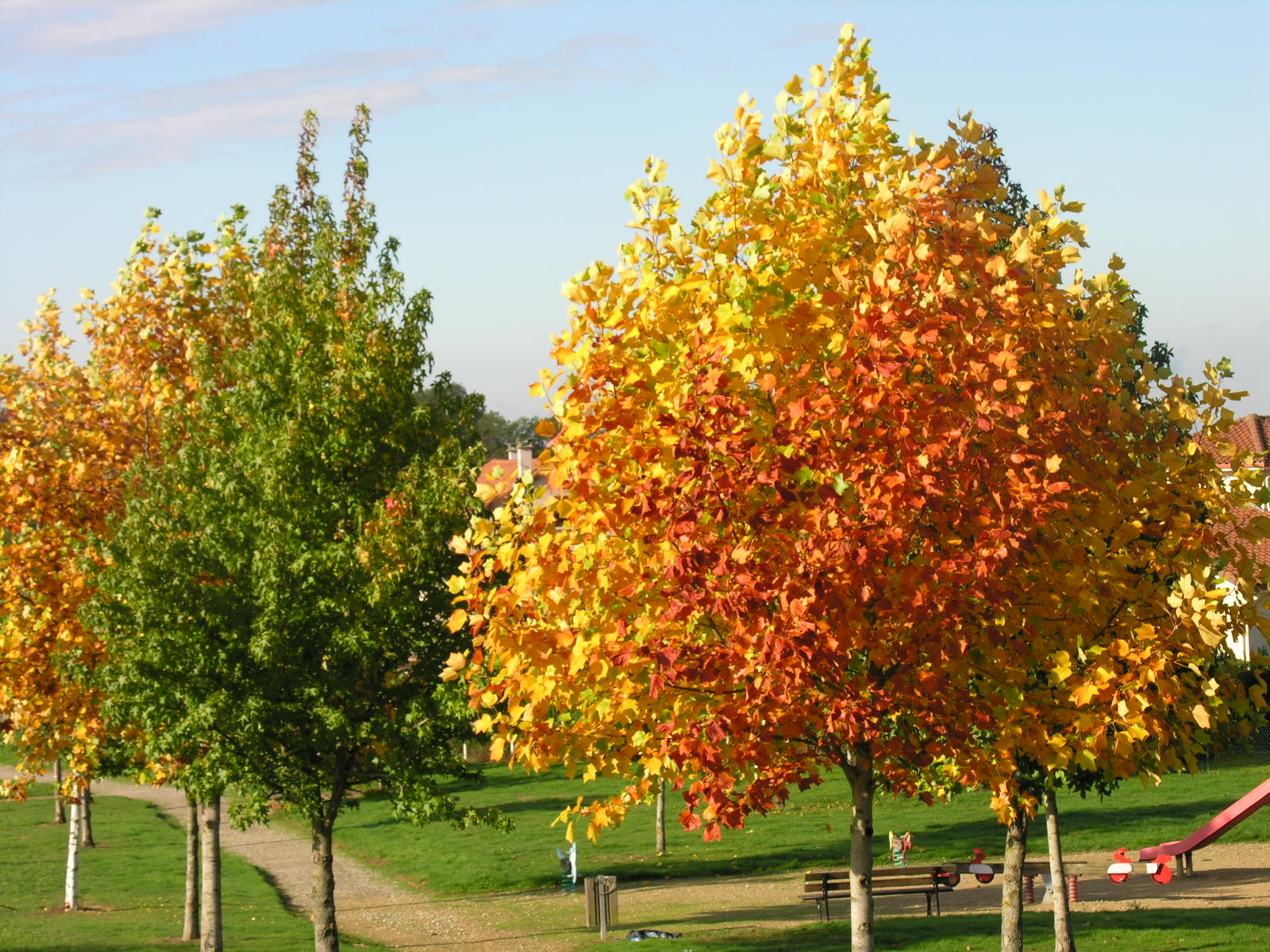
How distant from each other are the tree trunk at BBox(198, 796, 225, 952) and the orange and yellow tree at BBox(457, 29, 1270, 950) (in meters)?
12.9

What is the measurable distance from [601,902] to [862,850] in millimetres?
14582

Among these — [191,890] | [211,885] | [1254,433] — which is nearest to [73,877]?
[191,890]

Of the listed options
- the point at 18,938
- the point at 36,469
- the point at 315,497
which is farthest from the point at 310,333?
the point at 18,938

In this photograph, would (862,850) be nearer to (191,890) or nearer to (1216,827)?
(191,890)

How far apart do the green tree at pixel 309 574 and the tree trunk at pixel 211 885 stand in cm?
392

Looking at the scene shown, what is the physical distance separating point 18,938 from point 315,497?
493 inches

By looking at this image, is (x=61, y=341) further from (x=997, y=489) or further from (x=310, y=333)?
(x=997, y=489)

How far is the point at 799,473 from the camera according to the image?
7922 millimetres

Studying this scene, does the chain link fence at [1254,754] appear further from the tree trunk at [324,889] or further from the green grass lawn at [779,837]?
the tree trunk at [324,889]

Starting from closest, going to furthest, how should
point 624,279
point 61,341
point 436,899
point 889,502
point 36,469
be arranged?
point 889,502 < point 624,279 < point 36,469 < point 61,341 < point 436,899

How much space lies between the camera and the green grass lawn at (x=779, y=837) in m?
30.4

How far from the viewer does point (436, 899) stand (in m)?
28.5

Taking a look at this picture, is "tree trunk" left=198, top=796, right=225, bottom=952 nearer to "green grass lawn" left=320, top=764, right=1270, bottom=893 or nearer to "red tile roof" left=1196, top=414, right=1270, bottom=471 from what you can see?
"green grass lawn" left=320, top=764, right=1270, bottom=893

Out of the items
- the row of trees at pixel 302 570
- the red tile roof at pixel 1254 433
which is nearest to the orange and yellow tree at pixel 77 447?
the row of trees at pixel 302 570
